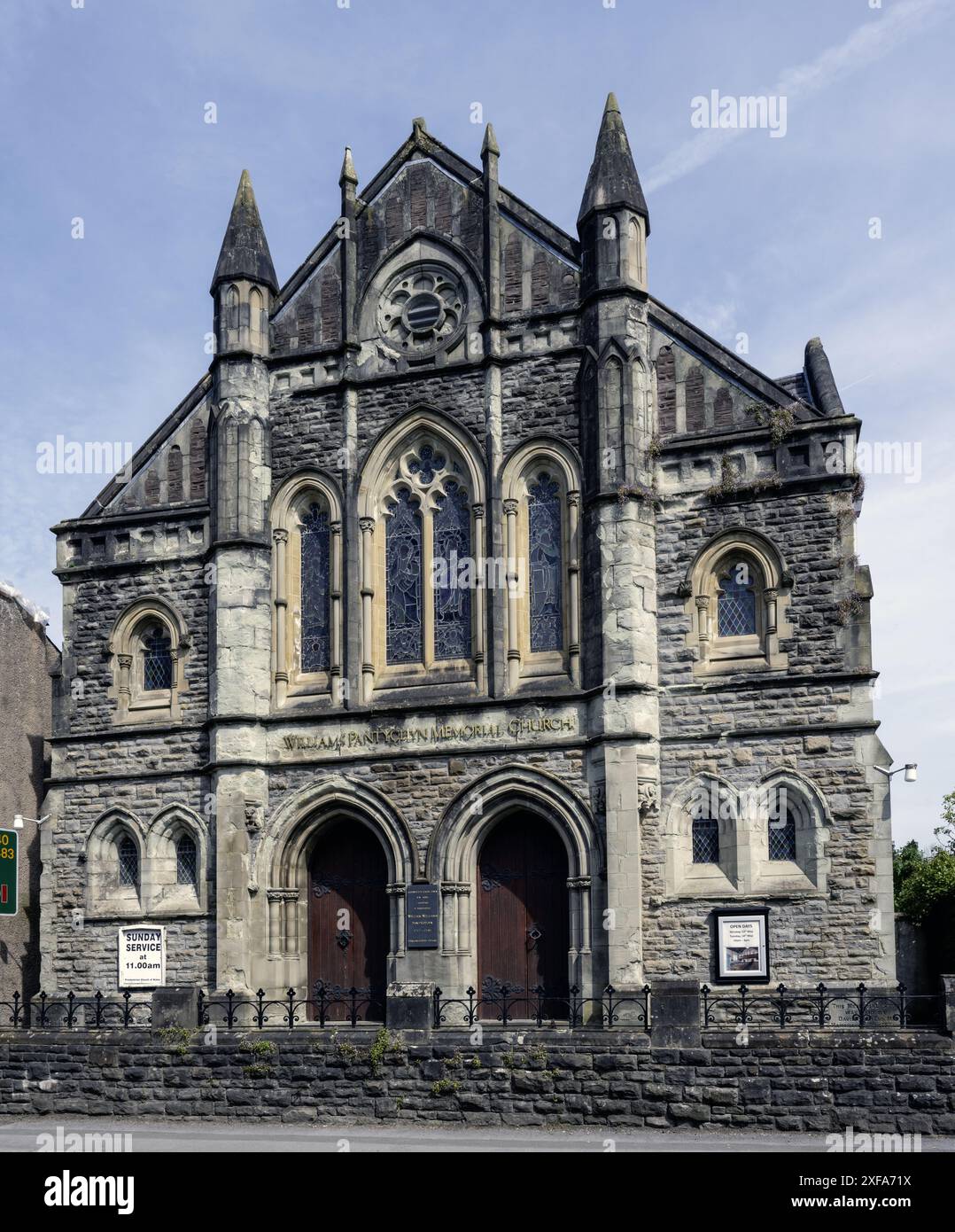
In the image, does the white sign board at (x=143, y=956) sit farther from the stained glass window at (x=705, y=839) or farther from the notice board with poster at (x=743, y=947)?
the notice board with poster at (x=743, y=947)

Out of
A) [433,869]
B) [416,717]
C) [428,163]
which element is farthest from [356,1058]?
[428,163]

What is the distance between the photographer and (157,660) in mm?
26156

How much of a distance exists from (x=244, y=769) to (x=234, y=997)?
3.46m

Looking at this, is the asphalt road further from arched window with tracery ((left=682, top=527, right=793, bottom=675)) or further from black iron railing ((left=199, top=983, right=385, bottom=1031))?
arched window with tracery ((left=682, top=527, right=793, bottom=675))

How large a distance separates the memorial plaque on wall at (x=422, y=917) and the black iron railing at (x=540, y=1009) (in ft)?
2.77

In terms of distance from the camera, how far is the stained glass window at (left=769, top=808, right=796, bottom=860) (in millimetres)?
22266

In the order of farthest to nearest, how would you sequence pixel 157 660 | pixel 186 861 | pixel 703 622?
1. pixel 157 660
2. pixel 186 861
3. pixel 703 622

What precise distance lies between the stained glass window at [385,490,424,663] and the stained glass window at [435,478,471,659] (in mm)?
323

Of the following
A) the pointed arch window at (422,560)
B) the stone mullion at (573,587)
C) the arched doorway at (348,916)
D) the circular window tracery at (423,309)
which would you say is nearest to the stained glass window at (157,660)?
the pointed arch window at (422,560)

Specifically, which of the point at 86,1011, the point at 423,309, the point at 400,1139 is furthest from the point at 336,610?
the point at 400,1139

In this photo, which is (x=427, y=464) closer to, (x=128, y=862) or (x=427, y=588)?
(x=427, y=588)

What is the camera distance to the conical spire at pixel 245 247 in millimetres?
25977

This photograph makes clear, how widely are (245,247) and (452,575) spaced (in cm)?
676

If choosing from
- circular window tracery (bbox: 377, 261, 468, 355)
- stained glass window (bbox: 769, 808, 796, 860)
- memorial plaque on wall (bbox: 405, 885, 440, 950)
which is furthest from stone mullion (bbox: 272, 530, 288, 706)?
stained glass window (bbox: 769, 808, 796, 860)
